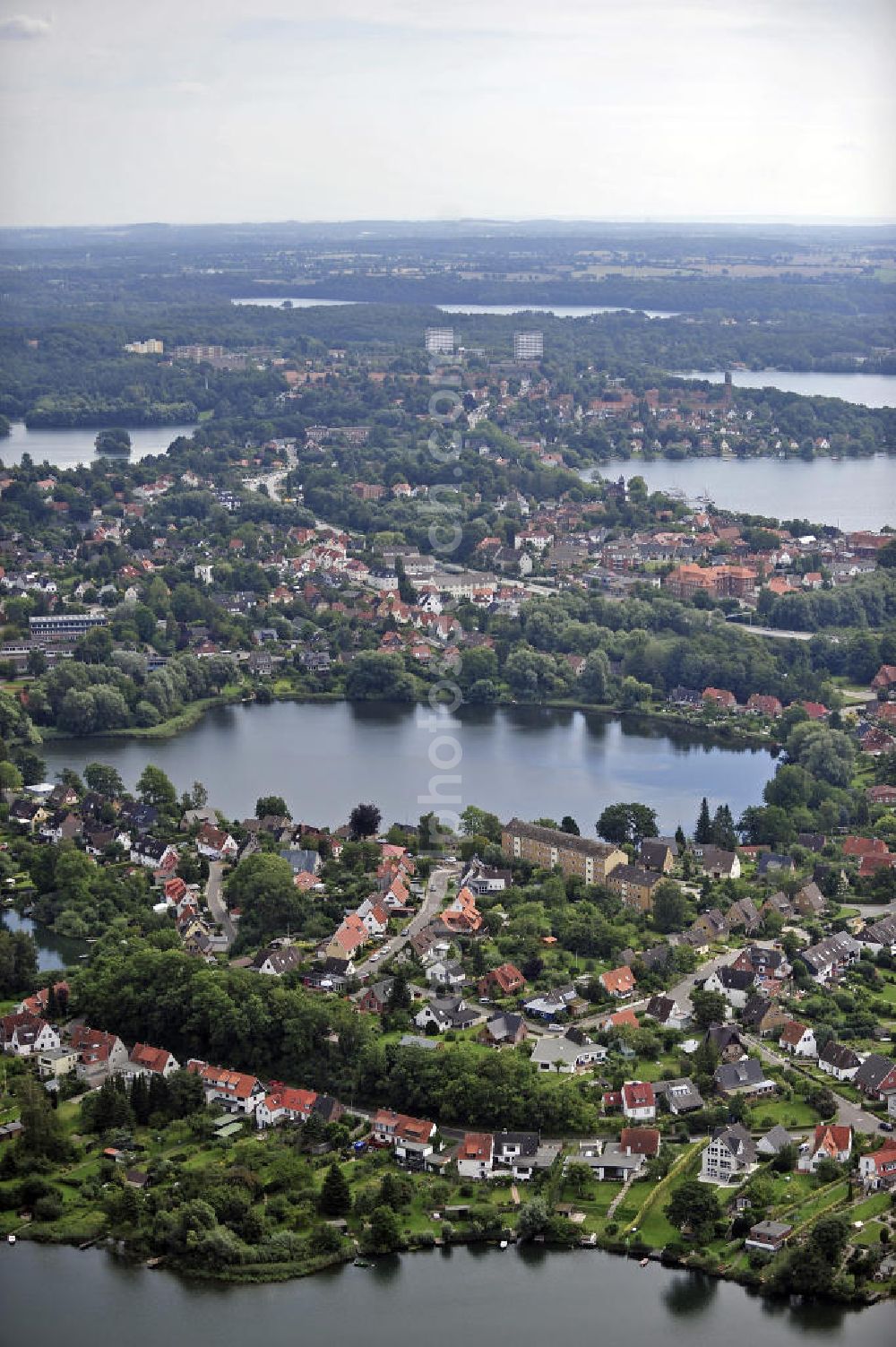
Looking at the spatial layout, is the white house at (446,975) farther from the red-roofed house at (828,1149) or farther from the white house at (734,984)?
the red-roofed house at (828,1149)

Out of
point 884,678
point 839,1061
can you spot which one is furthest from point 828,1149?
point 884,678

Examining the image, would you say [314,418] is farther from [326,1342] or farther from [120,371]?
[326,1342]

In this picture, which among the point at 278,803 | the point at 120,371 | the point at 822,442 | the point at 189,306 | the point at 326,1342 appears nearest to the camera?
the point at 326,1342

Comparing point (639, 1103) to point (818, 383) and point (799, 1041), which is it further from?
point (818, 383)

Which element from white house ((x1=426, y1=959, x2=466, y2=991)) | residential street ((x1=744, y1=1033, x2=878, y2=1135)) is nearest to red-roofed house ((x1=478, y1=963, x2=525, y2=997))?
white house ((x1=426, y1=959, x2=466, y2=991))

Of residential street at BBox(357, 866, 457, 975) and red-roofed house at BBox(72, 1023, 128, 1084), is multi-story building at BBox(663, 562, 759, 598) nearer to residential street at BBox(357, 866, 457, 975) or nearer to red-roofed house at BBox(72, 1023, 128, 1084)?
residential street at BBox(357, 866, 457, 975)

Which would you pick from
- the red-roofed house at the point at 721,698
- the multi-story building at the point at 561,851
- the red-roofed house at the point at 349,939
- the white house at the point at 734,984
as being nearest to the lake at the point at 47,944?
the red-roofed house at the point at 349,939

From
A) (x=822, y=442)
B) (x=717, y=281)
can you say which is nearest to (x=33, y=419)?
(x=822, y=442)
